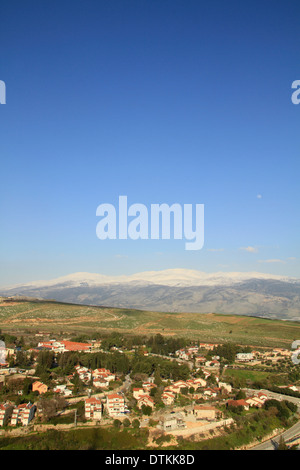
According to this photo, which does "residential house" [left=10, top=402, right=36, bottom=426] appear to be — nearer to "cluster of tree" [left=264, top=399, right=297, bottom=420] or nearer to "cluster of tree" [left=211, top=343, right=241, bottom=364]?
"cluster of tree" [left=264, top=399, right=297, bottom=420]

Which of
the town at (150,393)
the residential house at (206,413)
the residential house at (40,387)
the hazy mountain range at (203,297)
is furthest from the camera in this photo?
the hazy mountain range at (203,297)

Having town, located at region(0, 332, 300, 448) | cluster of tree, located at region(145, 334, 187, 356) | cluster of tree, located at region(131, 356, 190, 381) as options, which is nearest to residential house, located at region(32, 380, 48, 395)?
town, located at region(0, 332, 300, 448)

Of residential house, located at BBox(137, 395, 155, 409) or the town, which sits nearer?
the town

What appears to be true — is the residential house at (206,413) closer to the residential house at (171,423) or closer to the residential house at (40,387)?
the residential house at (171,423)

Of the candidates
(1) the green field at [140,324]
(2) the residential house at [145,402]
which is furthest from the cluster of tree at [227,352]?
(2) the residential house at [145,402]
